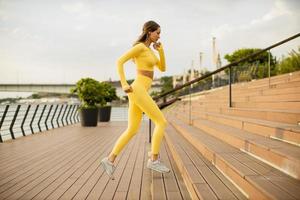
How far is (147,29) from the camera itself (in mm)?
3381

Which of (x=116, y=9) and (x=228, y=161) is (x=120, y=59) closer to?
(x=228, y=161)

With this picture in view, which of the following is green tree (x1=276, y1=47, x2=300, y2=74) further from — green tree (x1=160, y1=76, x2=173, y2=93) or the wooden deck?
green tree (x1=160, y1=76, x2=173, y2=93)

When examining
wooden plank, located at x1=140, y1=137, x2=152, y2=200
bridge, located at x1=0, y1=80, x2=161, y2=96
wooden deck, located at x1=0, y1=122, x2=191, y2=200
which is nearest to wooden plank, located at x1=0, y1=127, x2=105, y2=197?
wooden deck, located at x1=0, y1=122, x2=191, y2=200

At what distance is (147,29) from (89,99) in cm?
977

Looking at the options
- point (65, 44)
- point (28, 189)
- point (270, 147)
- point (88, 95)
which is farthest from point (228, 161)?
point (65, 44)

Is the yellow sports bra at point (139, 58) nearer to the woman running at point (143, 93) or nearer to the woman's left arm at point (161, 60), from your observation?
the woman running at point (143, 93)

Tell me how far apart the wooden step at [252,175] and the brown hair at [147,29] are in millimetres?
1646

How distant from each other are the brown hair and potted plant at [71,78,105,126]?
9.37 m

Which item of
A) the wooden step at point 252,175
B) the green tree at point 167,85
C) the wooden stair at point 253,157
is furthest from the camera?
the green tree at point 167,85

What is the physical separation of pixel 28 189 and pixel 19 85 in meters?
Answer: 48.3

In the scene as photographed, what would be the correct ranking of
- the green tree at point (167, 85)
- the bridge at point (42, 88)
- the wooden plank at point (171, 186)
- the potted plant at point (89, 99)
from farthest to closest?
the green tree at point (167, 85) → the bridge at point (42, 88) → the potted plant at point (89, 99) → the wooden plank at point (171, 186)

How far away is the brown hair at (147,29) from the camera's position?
3.36 m

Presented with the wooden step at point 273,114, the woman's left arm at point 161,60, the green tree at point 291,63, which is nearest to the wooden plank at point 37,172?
the woman's left arm at point 161,60

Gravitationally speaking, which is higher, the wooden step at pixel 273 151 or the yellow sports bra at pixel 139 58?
the yellow sports bra at pixel 139 58
